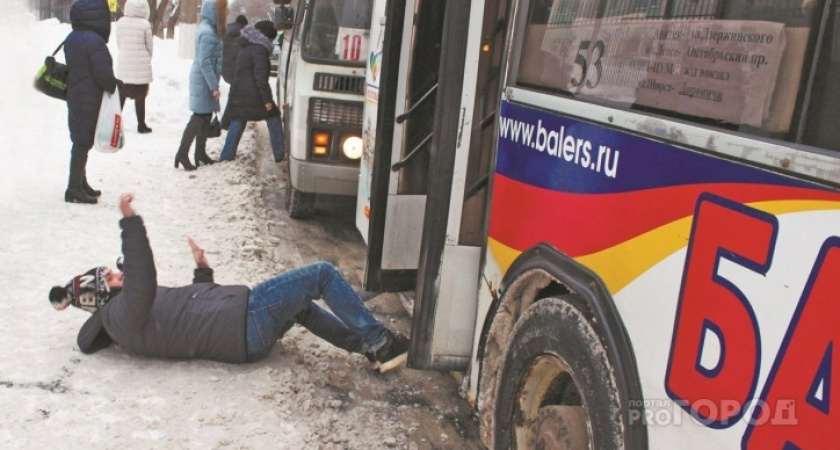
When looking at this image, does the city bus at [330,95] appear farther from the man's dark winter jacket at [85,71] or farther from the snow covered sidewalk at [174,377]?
the man's dark winter jacket at [85,71]

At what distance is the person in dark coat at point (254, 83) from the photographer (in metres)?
8.96

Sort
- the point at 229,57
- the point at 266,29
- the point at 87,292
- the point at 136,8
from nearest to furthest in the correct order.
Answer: the point at 87,292 → the point at 266,29 → the point at 136,8 → the point at 229,57

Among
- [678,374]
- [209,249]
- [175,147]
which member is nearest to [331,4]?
[209,249]

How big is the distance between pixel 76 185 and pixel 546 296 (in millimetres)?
5776

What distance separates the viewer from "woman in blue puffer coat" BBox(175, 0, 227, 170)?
30.7 ft

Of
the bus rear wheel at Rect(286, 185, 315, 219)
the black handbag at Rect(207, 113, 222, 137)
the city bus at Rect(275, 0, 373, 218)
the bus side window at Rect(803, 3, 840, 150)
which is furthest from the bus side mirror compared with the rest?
the bus side window at Rect(803, 3, 840, 150)

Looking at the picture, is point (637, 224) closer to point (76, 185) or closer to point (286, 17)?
point (76, 185)

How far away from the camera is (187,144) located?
9.31 m

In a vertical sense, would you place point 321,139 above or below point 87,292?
above

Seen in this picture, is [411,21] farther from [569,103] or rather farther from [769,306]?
[769,306]

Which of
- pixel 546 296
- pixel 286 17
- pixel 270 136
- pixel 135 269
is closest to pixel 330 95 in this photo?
pixel 286 17

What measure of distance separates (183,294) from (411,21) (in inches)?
79.0

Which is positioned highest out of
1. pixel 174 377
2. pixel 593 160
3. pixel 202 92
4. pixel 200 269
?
pixel 593 160

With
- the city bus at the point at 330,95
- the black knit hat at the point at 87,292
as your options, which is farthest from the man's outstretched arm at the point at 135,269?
the city bus at the point at 330,95
